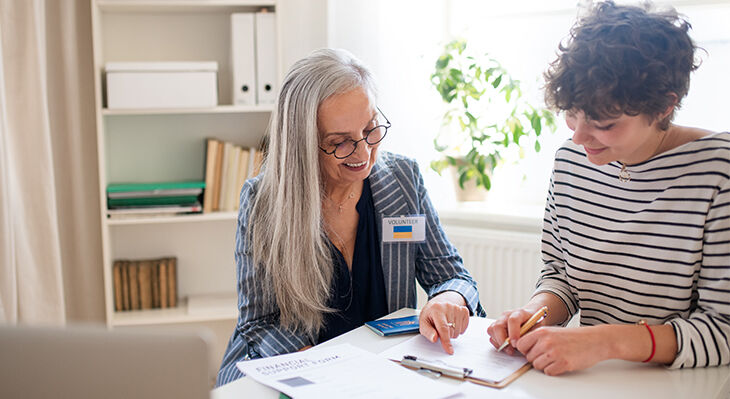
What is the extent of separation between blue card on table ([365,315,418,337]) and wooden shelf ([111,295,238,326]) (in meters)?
1.51

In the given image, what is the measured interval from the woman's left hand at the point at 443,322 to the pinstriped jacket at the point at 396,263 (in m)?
0.24

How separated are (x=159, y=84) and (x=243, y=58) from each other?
38 centimetres

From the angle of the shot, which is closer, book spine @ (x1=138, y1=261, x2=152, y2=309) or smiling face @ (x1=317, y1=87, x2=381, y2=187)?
smiling face @ (x1=317, y1=87, x2=381, y2=187)

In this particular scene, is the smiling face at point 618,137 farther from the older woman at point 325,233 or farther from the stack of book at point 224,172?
the stack of book at point 224,172

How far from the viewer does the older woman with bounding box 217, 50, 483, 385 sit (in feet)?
5.09

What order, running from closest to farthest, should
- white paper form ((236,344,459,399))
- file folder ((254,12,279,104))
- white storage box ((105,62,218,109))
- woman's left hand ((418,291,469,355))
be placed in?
1. white paper form ((236,344,459,399))
2. woman's left hand ((418,291,469,355))
3. white storage box ((105,62,218,109))
4. file folder ((254,12,279,104))

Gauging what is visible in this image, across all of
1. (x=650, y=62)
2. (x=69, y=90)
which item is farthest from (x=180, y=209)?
(x=650, y=62)

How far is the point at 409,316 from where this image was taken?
1538 millimetres

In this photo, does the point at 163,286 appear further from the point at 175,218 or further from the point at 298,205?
the point at 298,205

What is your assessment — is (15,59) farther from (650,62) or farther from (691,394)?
(691,394)

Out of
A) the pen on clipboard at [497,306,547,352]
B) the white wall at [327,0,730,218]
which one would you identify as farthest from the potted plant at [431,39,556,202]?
the pen on clipboard at [497,306,547,352]

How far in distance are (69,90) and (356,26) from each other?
4.29 ft

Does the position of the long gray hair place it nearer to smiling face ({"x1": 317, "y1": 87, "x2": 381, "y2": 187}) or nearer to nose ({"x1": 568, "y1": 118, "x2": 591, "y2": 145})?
smiling face ({"x1": 317, "y1": 87, "x2": 381, "y2": 187})

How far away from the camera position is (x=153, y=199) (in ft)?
9.06
